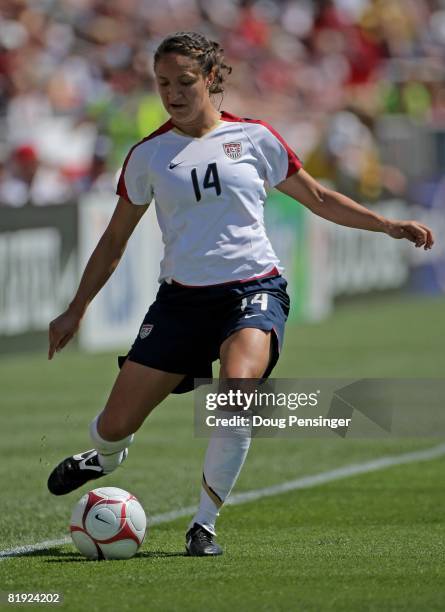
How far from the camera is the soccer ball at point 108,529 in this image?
19.6ft

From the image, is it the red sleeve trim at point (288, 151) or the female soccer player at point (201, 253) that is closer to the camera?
the female soccer player at point (201, 253)

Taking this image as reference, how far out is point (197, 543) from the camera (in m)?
5.95

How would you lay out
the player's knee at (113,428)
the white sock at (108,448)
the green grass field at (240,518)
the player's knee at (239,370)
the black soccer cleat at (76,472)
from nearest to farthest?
the green grass field at (240,518)
the player's knee at (239,370)
the player's knee at (113,428)
the white sock at (108,448)
the black soccer cleat at (76,472)

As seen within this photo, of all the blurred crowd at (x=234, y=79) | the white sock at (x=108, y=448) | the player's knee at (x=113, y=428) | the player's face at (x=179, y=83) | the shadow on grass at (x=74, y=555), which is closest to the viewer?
the player's face at (x=179, y=83)

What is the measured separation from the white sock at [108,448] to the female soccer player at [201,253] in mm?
13

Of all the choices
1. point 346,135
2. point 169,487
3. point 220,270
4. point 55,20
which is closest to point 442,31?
point 346,135

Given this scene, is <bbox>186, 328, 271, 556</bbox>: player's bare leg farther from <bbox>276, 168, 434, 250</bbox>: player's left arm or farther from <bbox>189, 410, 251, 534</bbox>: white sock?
<bbox>276, 168, 434, 250</bbox>: player's left arm

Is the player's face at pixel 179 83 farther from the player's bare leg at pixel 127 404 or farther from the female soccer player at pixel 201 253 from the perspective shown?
the player's bare leg at pixel 127 404

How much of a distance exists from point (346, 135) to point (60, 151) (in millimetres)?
4921

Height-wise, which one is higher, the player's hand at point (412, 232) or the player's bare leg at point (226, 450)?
the player's hand at point (412, 232)

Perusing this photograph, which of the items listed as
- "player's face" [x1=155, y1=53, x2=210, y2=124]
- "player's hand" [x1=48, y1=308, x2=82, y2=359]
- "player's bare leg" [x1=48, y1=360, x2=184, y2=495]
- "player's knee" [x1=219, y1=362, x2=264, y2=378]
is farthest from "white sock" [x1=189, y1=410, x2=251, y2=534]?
"player's face" [x1=155, y1=53, x2=210, y2=124]

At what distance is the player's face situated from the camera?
589 cm

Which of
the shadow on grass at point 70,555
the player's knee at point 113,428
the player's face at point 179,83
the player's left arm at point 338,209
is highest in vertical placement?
the player's face at point 179,83

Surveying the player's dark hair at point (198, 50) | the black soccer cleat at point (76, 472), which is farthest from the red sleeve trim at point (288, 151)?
the black soccer cleat at point (76, 472)
